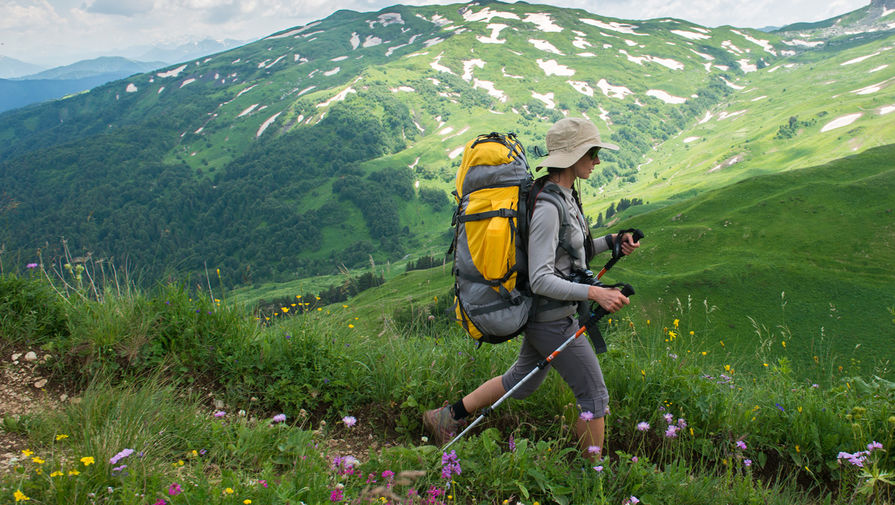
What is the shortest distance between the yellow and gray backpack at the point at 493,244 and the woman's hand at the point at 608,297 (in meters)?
0.55

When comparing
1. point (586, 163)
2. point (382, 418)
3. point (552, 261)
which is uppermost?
point (586, 163)

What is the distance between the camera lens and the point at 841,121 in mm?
192000

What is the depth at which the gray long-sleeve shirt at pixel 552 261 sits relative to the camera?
3.91 meters

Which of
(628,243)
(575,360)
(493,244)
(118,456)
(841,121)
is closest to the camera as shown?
(118,456)

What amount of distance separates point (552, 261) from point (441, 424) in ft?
6.08

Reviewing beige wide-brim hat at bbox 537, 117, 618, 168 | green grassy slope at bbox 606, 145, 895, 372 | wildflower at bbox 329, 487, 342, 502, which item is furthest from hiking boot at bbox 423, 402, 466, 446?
green grassy slope at bbox 606, 145, 895, 372

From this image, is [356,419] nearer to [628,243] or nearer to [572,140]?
[628,243]

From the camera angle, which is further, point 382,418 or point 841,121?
point 841,121

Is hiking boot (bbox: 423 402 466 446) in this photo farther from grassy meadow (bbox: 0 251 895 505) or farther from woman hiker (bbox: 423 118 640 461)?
woman hiker (bbox: 423 118 640 461)

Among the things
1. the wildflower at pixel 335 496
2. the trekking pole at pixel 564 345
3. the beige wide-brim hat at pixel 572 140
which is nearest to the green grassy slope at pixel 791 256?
the trekking pole at pixel 564 345

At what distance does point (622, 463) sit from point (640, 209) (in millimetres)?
154192

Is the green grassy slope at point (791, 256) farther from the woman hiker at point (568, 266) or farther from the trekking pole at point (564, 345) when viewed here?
the trekking pole at point (564, 345)

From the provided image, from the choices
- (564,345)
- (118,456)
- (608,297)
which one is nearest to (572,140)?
(608,297)

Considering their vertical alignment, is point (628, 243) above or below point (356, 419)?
above
